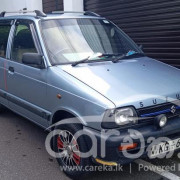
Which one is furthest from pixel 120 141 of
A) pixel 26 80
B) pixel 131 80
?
pixel 26 80

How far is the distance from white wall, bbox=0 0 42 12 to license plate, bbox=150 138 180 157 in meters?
9.11

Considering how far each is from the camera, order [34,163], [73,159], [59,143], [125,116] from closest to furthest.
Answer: [125,116] → [73,159] → [59,143] → [34,163]

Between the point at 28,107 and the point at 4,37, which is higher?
the point at 4,37

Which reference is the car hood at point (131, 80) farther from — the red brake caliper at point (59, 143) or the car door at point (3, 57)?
the car door at point (3, 57)

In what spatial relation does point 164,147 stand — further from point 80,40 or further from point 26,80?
point 26,80

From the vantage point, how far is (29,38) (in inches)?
157

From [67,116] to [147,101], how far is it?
949 millimetres

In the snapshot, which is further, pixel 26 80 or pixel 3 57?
pixel 3 57

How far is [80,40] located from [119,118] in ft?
4.84

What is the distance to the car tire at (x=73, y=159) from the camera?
A: 2.94 m

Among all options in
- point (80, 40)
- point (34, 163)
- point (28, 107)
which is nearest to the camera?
point (34, 163)

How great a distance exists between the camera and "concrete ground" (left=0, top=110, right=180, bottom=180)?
328 cm

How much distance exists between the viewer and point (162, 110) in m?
2.95

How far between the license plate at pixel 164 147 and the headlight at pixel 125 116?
14.1 inches
